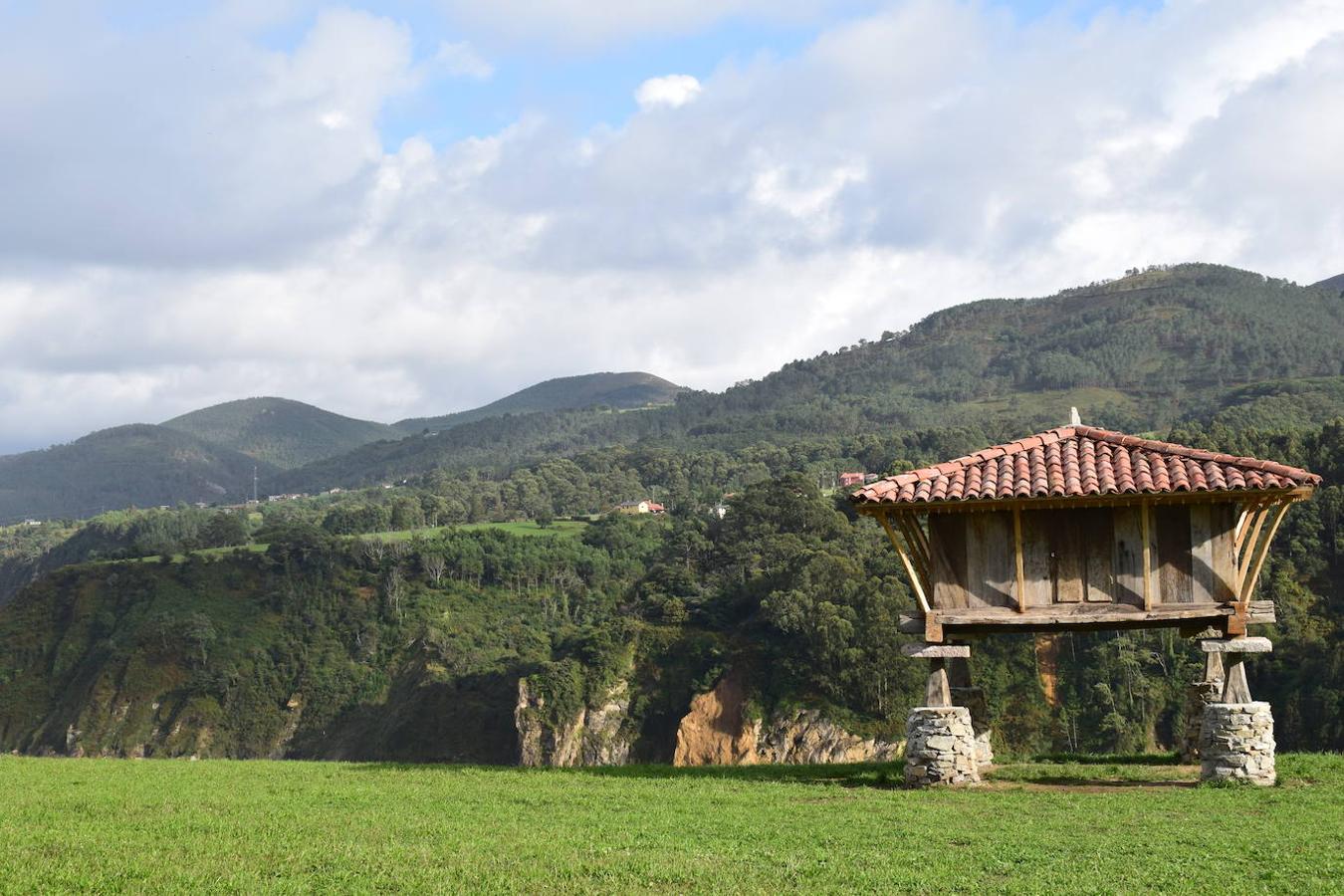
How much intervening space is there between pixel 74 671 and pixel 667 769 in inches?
3753

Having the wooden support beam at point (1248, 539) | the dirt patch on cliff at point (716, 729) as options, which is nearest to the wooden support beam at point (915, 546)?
the wooden support beam at point (1248, 539)

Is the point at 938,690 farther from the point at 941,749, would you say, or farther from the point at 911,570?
the point at 911,570

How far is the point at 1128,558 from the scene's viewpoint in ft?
57.1

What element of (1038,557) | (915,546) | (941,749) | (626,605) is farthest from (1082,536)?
(626,605)

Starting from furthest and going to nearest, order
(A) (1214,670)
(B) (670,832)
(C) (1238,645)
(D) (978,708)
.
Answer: (D) (978,708) → (A) (1214,670) → (C) (1238,645) → (B) (670,832)

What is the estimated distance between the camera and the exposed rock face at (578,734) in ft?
A: 220

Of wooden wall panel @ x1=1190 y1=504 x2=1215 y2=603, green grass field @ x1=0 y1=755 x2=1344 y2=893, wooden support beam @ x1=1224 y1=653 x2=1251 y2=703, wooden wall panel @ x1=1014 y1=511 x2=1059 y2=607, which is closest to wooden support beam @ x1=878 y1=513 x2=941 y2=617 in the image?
wooden wall panel @ x1=1014 y1=511 x2=1059 y2=607

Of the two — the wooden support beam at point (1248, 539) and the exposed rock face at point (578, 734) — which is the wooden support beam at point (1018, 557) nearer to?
the wooden support beam at point (1248, 539)

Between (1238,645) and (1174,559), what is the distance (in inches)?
54.3

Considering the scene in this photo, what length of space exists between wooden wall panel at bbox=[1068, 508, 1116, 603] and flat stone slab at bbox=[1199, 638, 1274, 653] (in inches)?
57.1

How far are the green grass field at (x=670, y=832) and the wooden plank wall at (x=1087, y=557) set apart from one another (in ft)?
8.34

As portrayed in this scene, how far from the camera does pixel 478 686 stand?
3093 inches

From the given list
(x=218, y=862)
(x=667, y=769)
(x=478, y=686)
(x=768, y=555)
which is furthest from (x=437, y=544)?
(x=218, y=862)

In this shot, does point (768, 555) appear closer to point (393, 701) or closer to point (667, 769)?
point (393, 701)
